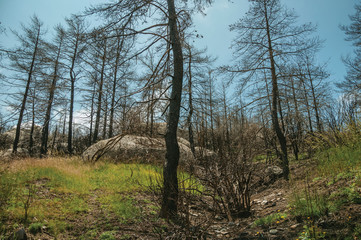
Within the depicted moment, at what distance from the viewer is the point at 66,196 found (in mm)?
4922

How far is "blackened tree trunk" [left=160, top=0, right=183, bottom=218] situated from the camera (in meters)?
4.28

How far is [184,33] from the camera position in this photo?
5.39 m

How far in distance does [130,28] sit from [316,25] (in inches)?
264

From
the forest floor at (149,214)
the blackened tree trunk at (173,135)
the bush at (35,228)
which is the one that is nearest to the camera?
the forest floor at (149,214)

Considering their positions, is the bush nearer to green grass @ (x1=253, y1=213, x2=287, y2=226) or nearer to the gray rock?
green grass @ (x1=253, y1=213, x2=287, y2=226)

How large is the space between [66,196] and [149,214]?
215 centimetres

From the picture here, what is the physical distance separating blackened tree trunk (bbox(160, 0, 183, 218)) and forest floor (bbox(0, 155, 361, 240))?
1.02 feet

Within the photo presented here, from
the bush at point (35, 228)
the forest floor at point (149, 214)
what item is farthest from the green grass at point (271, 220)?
the bush at point (35, 228)

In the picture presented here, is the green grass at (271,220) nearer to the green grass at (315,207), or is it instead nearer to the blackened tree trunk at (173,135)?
the green grass at (315,207)

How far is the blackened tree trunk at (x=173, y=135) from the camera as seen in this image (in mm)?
4281

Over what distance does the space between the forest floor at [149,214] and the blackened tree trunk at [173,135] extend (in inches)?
12.3

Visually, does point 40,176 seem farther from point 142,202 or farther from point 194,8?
point 194,8

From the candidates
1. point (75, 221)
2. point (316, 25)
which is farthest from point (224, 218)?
point (316, 25)

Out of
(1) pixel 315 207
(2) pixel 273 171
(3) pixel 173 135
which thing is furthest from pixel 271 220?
(2) pixel 273 171
